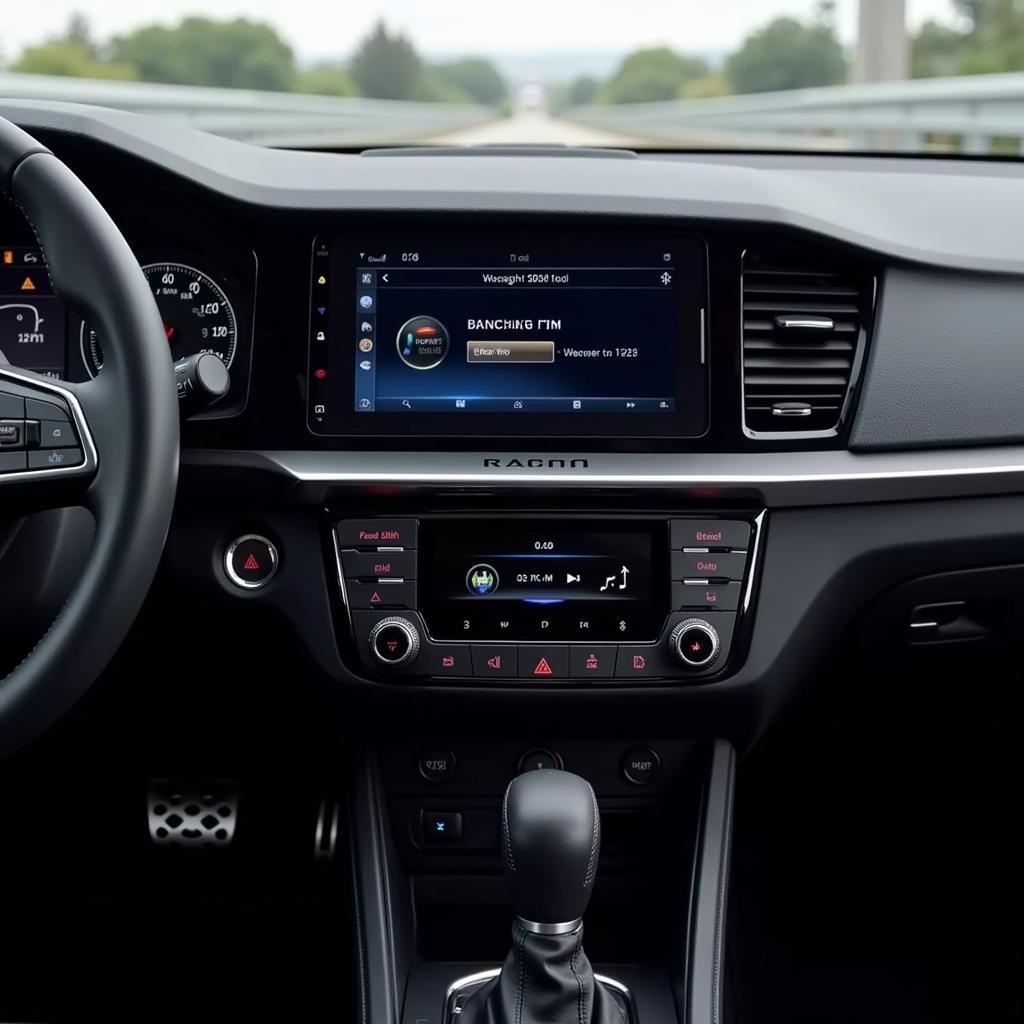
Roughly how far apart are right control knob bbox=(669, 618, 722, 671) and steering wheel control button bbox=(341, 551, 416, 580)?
373mm

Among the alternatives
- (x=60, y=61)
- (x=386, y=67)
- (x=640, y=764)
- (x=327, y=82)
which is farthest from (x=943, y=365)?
(x=386, y=67)

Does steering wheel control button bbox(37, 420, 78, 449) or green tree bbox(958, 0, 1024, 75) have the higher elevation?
green tree bbox(958, 0, 1024, 75)

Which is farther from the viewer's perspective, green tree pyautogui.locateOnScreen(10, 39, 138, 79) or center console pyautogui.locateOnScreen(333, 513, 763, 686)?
green tree pyautogui.locateOnScreen(10, 39, 138, 79)

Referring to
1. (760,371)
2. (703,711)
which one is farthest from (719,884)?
(760,371)

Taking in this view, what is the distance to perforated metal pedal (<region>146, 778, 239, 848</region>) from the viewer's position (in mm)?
2479

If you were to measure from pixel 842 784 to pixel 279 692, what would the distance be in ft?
3.58

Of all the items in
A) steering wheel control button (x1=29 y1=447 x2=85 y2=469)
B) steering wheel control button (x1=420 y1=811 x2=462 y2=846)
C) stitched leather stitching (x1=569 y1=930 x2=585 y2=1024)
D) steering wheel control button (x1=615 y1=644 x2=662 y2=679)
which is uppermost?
steering wheel control button (x1=29 y1=447 x2=85 y2=469)

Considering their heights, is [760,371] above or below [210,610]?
above

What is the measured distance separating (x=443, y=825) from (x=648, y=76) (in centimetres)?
3505

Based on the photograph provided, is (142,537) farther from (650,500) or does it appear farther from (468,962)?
(468,962)

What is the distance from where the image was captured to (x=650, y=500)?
1886mm

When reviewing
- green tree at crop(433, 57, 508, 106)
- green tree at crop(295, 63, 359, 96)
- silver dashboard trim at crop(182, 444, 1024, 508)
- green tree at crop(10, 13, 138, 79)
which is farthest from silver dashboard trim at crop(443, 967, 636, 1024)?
green tree at crop(433, 57, 508, 106)

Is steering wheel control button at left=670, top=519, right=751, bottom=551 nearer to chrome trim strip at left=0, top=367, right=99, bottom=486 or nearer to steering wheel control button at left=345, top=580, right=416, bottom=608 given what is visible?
steering wheel control button at left=345, top=580, right=416, bottom=608

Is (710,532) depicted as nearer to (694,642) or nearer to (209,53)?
(694,642)
